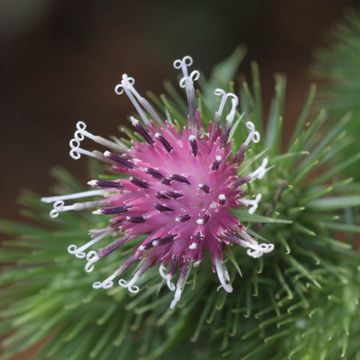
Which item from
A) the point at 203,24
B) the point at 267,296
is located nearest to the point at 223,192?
the point at 267,296

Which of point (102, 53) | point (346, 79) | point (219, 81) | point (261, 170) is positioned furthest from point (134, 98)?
point (102, 53)

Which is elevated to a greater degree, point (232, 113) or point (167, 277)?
point (232, 113)

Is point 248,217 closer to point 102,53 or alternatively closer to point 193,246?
point 193,246

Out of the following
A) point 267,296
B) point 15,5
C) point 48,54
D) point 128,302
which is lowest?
point 267,296

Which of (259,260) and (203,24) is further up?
(203,24)

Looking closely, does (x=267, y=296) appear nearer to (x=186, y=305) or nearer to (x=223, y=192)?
(x=186, y=305)

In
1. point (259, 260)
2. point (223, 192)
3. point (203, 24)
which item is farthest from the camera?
point (203, 24)

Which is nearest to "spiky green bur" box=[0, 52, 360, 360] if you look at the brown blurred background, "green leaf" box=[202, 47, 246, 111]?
"green leaf" box=[202, 47, 246, 111]

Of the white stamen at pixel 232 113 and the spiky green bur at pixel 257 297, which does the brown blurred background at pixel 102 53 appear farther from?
the white stamen at pixel 232 113
